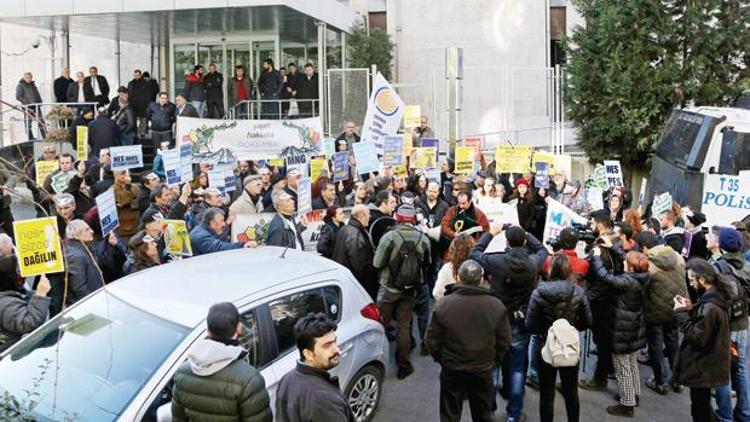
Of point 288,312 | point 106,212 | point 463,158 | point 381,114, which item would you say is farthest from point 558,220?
point 381,114

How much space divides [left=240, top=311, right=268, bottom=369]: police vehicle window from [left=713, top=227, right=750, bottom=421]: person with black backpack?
393 centimetres

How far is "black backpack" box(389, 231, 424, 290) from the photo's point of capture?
7.78 metres

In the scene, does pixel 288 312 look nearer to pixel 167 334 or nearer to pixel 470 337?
pixel 167 334

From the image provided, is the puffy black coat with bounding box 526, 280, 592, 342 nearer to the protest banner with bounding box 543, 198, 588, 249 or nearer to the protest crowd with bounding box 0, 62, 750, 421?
the protest crowd with bounding box 0, 62, 750, 421

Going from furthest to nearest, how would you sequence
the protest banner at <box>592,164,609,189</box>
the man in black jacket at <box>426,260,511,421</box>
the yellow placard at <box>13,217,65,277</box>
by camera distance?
the protest banner at <box>592,164,609,189</box> < the man in black jacket at <box>426,260,511,421</box> < the yellow placard at <box>13,217,65,277</box>

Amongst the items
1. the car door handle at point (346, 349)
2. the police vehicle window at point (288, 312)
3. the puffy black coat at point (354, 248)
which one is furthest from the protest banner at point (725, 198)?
the police vehicle window at point (288, 312)

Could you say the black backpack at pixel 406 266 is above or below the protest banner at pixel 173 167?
below

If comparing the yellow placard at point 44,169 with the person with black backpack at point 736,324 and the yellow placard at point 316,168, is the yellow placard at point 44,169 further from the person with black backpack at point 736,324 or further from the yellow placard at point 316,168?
the person with black backpack at point 736,324

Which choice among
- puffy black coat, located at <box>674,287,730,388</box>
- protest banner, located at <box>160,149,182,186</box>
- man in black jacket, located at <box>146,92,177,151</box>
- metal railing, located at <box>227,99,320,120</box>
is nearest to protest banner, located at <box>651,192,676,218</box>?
puffy black coat, located at <box>674,287,730,388</box>

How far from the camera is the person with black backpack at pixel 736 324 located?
6412mm

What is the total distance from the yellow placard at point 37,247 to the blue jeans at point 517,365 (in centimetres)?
401

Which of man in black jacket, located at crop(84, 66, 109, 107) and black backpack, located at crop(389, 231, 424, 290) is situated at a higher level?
man in black jacket, located at crop(84, 66, 109, 107)

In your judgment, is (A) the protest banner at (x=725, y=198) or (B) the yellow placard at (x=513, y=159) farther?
(B) the yellow placard at (x=513, y=159)

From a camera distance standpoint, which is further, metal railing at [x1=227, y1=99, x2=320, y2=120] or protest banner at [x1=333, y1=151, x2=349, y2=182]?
metal railing at [x1=227, y1=99, x2=320, y2=120]
